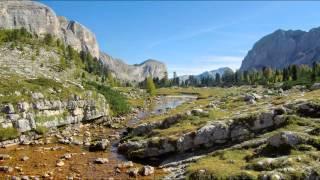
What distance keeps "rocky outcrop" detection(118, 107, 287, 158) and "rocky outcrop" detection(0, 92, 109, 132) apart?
26553 millimetres

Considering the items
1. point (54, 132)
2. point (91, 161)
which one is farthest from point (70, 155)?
point (54, 132)

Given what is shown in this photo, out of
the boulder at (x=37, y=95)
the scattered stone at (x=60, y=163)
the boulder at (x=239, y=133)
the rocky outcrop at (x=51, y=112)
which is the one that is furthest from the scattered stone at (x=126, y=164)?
the boulder at (x=37, y=95)

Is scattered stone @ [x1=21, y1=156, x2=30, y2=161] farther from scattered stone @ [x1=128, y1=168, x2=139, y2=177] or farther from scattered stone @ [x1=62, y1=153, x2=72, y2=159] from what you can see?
scattered stone @ [x1=128, y1=168, x2=139, y2=177]

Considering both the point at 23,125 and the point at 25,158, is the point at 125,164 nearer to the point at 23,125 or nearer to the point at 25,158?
the point at 25,158

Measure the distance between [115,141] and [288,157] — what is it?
126 ft

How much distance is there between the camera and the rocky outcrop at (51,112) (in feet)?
240

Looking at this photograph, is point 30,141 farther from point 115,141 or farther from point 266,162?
point 266,162

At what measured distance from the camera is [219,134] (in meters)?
57.4

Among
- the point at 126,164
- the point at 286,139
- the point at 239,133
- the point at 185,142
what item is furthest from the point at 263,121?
the point at 126,164

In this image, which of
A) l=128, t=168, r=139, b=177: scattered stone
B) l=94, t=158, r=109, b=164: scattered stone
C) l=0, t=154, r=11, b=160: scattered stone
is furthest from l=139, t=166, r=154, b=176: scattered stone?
l=0, t=154, r=11, b=160: scattered stone

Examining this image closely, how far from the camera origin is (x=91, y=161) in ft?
193

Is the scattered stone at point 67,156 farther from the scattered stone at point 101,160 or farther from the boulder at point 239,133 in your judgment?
the boulder at point 239,133

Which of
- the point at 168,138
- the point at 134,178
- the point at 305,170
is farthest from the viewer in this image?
the point at 168,138

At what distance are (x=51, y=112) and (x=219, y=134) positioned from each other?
42180mm
